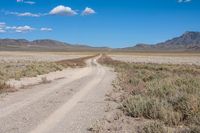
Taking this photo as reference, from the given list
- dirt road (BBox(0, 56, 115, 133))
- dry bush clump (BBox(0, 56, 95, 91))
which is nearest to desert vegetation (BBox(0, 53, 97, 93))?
dry bush clump (BBox(0, 56, 95, 91))

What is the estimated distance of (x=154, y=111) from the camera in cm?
1121

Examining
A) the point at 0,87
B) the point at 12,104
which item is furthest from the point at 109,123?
the point at 0,87

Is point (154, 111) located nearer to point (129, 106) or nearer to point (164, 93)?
point (129, 106)

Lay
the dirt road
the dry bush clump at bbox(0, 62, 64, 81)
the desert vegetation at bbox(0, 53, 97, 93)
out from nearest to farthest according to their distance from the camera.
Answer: the dirt road → the desert vegetation at bbox(0, 53, 97, 93) → the dry bush clump at bbox(0, 62, 64, 81)

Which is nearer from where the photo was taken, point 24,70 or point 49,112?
point 49,112

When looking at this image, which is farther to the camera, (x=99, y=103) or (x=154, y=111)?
(x=99, y=103)

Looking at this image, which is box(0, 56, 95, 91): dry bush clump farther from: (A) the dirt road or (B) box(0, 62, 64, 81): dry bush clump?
(A) the dirt road

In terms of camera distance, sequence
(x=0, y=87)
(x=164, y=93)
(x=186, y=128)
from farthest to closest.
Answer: (x=0, y=87)
(x=164, y=93)
(x=186, y=128)

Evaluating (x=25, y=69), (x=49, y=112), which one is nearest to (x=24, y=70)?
(x=25, y=69)

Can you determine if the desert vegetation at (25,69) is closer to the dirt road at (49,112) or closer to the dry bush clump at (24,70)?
the dry bush clump at (24,70)

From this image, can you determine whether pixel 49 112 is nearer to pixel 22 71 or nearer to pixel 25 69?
pixel 22 71

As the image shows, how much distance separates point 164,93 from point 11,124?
722 cm

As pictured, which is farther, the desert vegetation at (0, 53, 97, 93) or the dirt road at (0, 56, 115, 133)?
the desert vegetation at (0, 53, 97, 93)

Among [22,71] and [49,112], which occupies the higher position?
[49,112]
